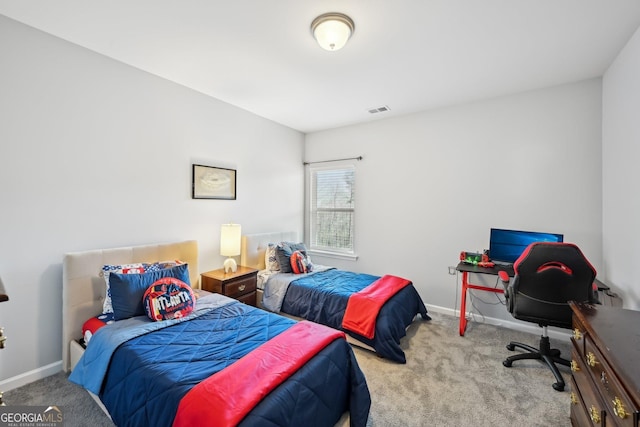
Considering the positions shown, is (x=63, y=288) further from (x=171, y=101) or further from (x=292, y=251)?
(x=292, y=251)

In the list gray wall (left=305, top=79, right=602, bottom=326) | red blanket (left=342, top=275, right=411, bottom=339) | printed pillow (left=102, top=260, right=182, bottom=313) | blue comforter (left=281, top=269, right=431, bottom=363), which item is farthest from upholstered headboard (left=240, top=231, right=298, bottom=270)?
red blanket (left=342, top=275, right=411, bottom=339)

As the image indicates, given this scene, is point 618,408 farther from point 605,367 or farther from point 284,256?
point 284,256

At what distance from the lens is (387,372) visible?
2287mm

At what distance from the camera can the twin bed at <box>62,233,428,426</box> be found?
1276mm

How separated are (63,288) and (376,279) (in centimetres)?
295

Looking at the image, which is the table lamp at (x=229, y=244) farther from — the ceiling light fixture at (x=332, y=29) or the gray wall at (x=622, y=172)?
the gray wall at (x=622, y=172)

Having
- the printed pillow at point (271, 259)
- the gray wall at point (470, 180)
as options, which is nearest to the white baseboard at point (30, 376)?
the printed pillow at point (271, 259)

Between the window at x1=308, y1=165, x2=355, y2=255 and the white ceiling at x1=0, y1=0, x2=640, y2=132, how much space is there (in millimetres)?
1517

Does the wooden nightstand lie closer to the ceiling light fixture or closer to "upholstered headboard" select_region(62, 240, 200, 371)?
"upholstered headboard" select_region(62, 240, 200, 371)

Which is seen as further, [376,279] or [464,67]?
[376,279]

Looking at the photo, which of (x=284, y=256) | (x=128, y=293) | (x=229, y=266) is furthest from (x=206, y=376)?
(x=284, y=256)

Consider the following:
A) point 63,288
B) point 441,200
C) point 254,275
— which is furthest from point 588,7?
point 63,288

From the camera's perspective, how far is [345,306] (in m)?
2.71

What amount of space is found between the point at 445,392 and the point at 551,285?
116cm
